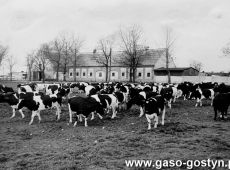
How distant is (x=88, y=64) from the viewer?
72250 mm

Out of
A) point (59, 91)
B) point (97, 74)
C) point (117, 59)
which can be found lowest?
point (59, 91)

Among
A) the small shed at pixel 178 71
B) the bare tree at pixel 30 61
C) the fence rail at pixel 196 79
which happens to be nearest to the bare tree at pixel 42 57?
the bare tree at pixel 30 61

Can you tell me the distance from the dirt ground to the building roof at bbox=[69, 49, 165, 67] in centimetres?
4647

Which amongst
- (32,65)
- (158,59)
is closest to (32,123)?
(158,59)

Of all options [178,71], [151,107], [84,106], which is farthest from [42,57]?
[151,107]

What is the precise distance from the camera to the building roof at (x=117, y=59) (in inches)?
2517

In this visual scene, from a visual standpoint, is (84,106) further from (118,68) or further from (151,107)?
(118,68)

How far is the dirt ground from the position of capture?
7.45 meters

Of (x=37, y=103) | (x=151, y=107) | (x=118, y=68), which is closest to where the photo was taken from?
(x=151, y=107)

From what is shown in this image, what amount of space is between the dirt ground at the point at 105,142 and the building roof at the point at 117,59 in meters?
46.5

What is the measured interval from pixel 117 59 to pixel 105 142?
59954 millimetres

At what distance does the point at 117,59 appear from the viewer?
68688 mm

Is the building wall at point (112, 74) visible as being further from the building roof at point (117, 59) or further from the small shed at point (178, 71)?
the small shed at point (178, 71)

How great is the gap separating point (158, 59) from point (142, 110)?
1965 inches
